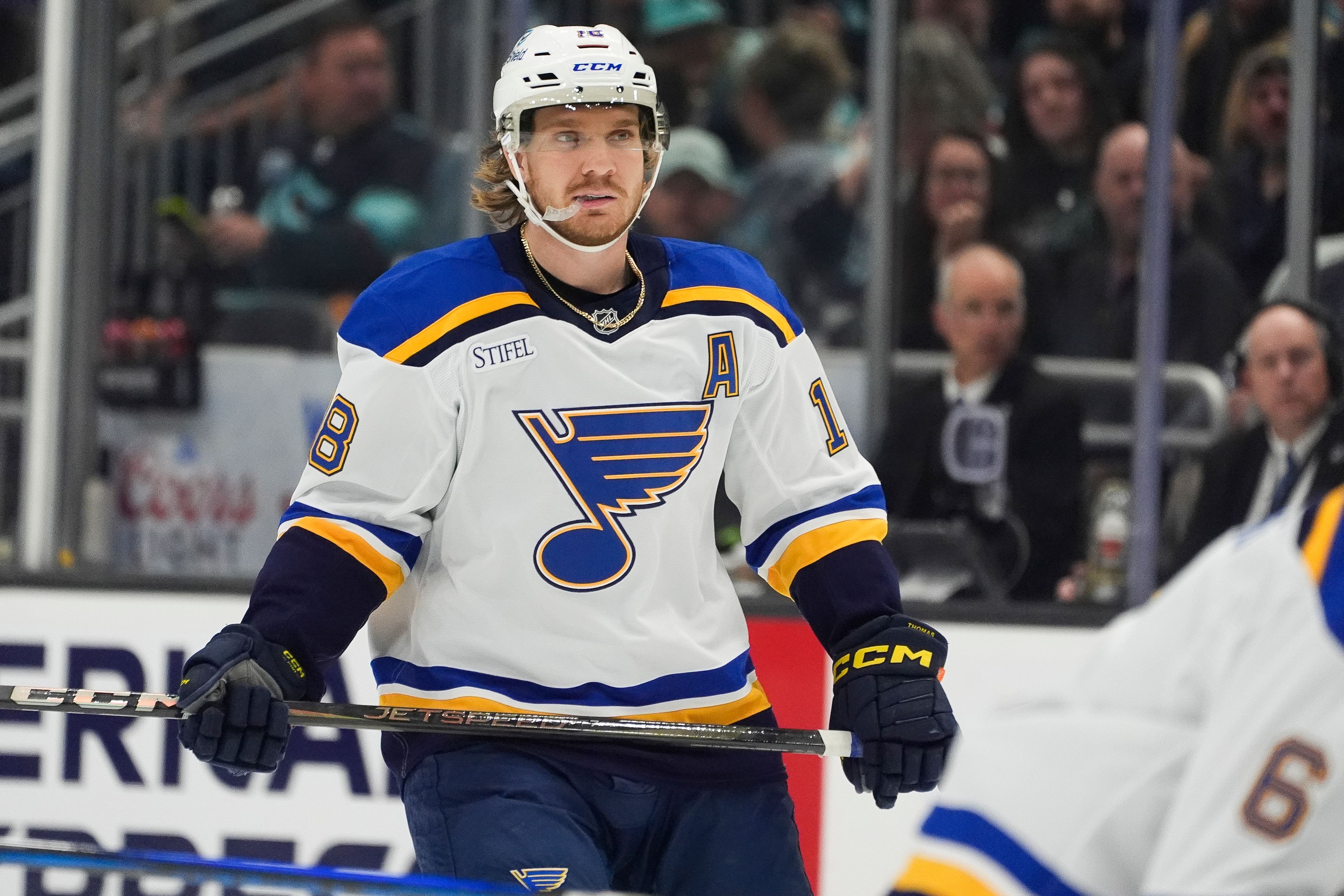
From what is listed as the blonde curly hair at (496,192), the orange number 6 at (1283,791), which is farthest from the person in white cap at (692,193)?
the orange number 6 at (1283,791)

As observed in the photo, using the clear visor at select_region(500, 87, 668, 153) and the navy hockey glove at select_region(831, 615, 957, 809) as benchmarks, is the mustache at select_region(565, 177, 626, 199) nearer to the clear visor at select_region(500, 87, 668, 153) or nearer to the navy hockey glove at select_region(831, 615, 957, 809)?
the clear visor at select_region(500, 87, 668, 153)

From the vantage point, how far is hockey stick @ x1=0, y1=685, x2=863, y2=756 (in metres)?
1.94

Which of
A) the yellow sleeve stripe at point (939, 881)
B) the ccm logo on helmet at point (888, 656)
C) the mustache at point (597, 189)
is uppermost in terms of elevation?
the mustache at point (597, 189)

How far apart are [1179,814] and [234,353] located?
2.98 m

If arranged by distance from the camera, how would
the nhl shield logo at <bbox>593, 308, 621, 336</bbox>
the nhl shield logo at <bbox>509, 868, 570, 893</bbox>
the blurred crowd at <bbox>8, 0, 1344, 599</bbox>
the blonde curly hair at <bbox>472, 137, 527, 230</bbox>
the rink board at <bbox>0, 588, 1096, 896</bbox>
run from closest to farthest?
1. the nhl shield logo at <bbox>509, 868, 570, 893</bbox>
2. the nhl shield logo at <bbox>593, 308, 621, 336</bbox>
3. the blonde curly hair at <bbox>472, 137, 527, 230</bbox>
4. the rink board at <bbox>0, 588, 1096, 896</bbox>
5. the blurred crowd at <bbox>8, 0, 1344, 599</bbox>

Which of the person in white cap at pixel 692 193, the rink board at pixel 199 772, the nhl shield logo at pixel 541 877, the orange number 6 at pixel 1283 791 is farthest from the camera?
the person in white cap at pixel 692 193

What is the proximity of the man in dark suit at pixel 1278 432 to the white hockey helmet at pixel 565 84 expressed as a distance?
1.49 m

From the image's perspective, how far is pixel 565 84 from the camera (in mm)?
2088

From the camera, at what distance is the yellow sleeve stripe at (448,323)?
6.68 feet

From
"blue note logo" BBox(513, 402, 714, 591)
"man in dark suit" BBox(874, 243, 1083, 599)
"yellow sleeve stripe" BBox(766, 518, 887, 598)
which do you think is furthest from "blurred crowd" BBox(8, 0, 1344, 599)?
"blue note logo" BBox(513, 402, 714, 591)

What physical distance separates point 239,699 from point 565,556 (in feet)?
1.23

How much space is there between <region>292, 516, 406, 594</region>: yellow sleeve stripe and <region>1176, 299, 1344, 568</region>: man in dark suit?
1.64 meters

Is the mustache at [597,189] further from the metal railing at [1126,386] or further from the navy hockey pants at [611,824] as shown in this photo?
the metal railing at [1126,386]

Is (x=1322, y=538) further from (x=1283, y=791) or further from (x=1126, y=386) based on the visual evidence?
(x=1126, y=386)
